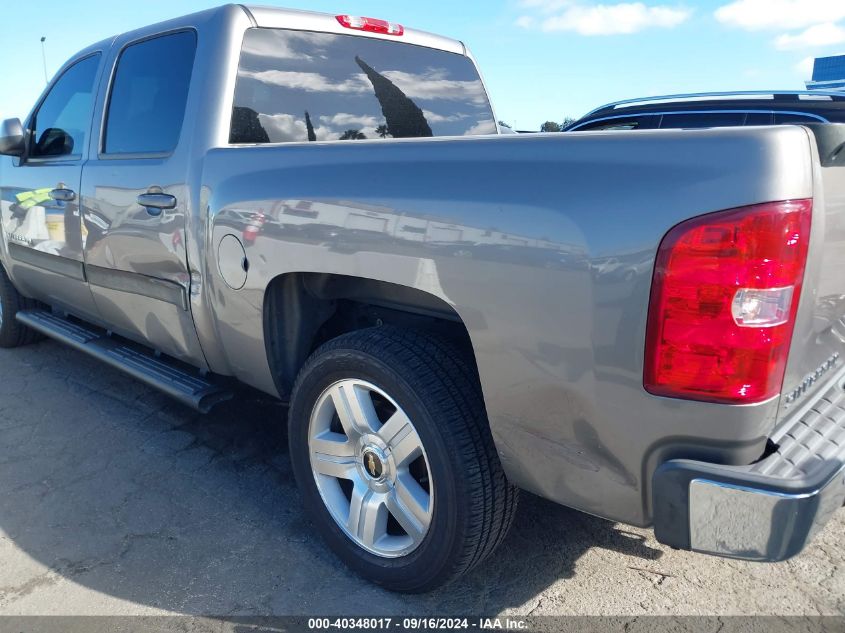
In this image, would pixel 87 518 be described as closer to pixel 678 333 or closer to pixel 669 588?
pixel 669 588

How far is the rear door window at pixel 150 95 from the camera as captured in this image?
317cm

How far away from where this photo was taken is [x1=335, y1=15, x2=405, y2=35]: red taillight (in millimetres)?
3520

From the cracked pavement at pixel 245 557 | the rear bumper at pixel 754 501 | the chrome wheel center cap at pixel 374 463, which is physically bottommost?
the cracked pavement at pixel 245 557

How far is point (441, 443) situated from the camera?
2125 millimetres

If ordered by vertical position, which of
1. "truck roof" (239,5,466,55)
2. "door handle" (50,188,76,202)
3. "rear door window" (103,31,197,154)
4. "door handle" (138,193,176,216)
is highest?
"truck roof" (239,5,466,55)

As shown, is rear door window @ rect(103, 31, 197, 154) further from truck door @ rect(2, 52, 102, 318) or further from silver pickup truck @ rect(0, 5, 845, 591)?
truck door @ rect(2, 52, 102, 318)

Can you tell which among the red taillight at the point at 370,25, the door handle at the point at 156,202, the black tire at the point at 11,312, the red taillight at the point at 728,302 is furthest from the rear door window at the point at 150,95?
the red taillight at the point at 728,302

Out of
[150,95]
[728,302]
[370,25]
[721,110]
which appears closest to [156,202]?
[150,95]

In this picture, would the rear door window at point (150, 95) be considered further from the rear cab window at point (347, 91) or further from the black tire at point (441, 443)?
the black tire at point (441, 443)

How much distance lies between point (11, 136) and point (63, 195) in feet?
2.22

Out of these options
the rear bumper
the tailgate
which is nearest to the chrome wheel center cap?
the rear bumper

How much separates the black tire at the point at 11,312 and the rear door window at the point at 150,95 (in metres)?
2.03

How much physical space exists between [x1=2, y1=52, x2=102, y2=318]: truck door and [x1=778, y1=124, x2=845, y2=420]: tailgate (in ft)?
11.2

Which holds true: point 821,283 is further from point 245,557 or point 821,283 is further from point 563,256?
point 245,557
